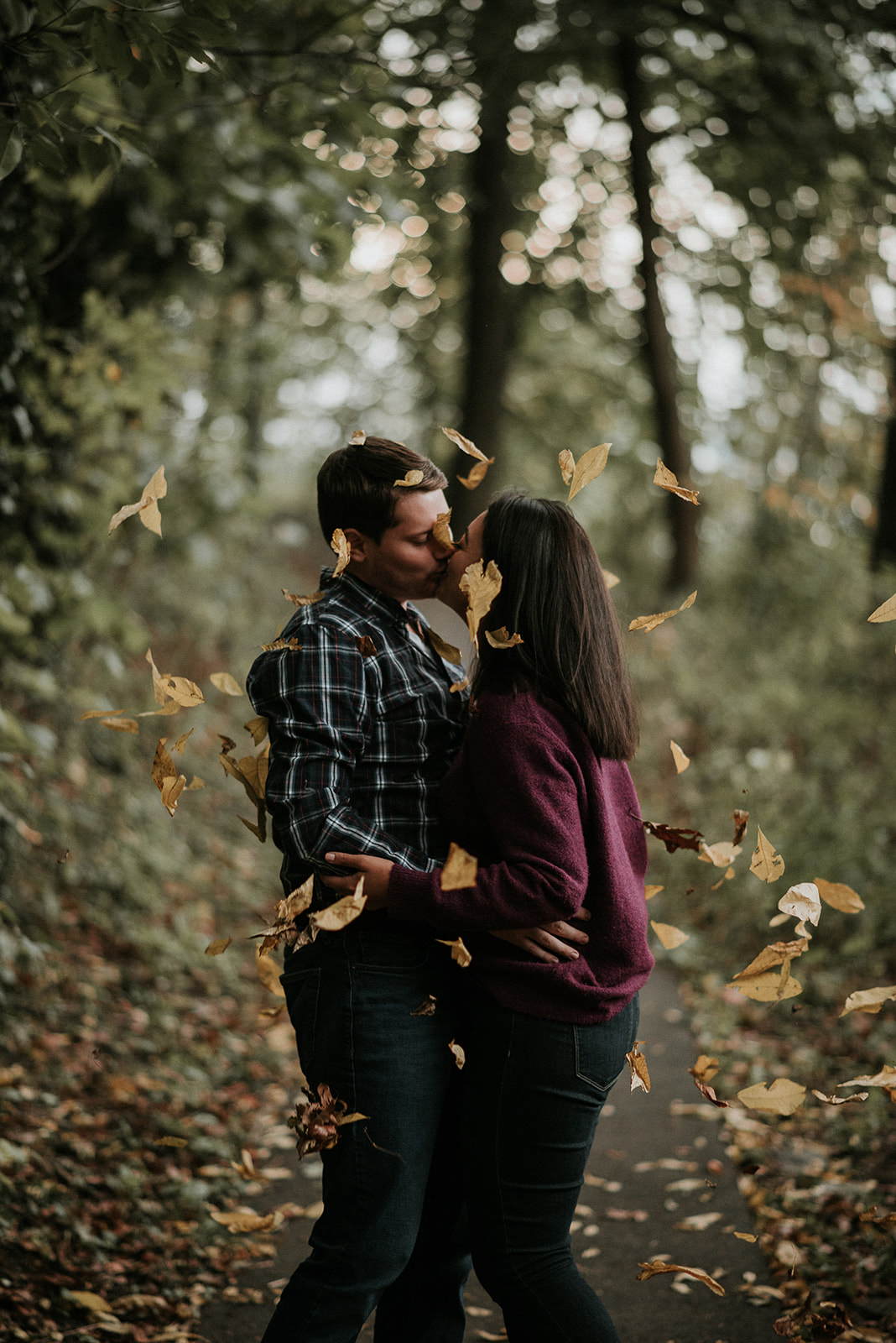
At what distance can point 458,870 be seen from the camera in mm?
1813

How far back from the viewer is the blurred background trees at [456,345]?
407cm

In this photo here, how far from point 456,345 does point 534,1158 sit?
1312cm

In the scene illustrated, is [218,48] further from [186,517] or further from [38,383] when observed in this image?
[186,517]

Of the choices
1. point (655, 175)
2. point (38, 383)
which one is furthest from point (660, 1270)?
point (655, 175)

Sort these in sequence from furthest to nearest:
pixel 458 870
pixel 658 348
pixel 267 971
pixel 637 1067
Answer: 1. pixel 658 348
2. pixel 267 971
3. pixel 637 1067
4. pixel 458 870

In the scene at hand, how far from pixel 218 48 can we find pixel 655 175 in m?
9.07

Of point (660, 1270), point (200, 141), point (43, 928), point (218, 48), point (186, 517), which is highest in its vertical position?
point (218, 48)

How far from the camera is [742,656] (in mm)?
9797

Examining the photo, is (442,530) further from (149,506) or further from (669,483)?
(149,506)

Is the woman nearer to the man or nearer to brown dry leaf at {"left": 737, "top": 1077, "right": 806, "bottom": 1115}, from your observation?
the man

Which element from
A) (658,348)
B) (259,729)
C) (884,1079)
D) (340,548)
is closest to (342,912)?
(259,729)

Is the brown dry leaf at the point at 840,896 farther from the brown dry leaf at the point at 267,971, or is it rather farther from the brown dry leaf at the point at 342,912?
the brown dry leaf at the point at 267,971

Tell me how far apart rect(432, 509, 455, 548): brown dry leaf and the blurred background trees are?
1119mm

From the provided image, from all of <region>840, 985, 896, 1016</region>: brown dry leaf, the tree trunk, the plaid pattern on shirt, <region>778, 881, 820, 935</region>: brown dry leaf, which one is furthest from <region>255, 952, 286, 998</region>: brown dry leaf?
the tree trunk
